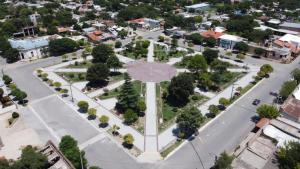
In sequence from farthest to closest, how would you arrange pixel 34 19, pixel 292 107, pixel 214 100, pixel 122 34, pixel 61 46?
pixel 34 19, pixel 122 34, pixel 61 46, pixel 214 100, pixel 292 107

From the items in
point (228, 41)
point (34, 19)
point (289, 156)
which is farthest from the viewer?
point (34, 19)

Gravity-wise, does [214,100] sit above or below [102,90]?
below

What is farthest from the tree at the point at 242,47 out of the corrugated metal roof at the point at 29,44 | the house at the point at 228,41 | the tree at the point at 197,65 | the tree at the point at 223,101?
the corrugated metal roof at the point at 29,44

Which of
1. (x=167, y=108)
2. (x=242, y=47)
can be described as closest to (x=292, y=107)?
(x=167, y=108)

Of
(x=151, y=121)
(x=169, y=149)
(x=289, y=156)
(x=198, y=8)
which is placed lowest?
(x=169, y=149)

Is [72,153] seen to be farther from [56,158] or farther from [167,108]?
[167,108]

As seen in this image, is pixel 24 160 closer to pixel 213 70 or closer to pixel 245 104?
pixel 245 104

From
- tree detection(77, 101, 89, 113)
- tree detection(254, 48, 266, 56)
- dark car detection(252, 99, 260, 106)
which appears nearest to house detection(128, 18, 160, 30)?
tree detection(254, 48, 266, 56)

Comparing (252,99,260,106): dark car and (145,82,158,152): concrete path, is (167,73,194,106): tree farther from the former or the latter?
(252,99,260,106): dark car
